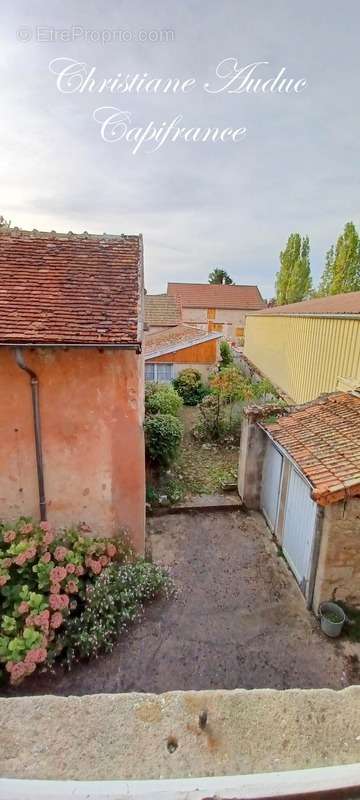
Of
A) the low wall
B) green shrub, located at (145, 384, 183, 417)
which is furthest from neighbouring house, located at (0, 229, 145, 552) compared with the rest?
green shrub, located at (145, 384, 183, 417)

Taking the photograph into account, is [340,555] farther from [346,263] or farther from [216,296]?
[216,296]

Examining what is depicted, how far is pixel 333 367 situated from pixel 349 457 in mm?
5443

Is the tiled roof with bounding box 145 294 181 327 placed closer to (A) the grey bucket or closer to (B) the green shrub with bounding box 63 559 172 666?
(B) the green shrub with bounding box 63 559 172 666

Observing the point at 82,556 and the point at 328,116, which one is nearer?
the point at 82,556

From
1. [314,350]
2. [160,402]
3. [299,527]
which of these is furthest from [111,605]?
[314,350]

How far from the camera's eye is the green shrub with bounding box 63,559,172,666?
17.9 ft

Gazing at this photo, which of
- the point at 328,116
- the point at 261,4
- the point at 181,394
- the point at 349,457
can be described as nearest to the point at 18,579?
the point at 349,457

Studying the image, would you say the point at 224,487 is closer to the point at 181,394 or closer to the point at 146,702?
the point at 146,702

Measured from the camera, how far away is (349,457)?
20.0 feet

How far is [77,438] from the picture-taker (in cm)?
660

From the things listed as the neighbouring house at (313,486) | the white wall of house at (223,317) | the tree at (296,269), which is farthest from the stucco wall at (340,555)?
the tree at (296,269)

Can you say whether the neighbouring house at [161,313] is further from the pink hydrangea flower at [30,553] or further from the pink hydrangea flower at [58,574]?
the pink hydrangea flower at [58,574]

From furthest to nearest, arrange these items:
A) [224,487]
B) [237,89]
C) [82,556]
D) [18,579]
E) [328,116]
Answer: [224,487] → [328,116] → [237,89] → [82,556] → [18,579]

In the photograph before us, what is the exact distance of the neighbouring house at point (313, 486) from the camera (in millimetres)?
5727
